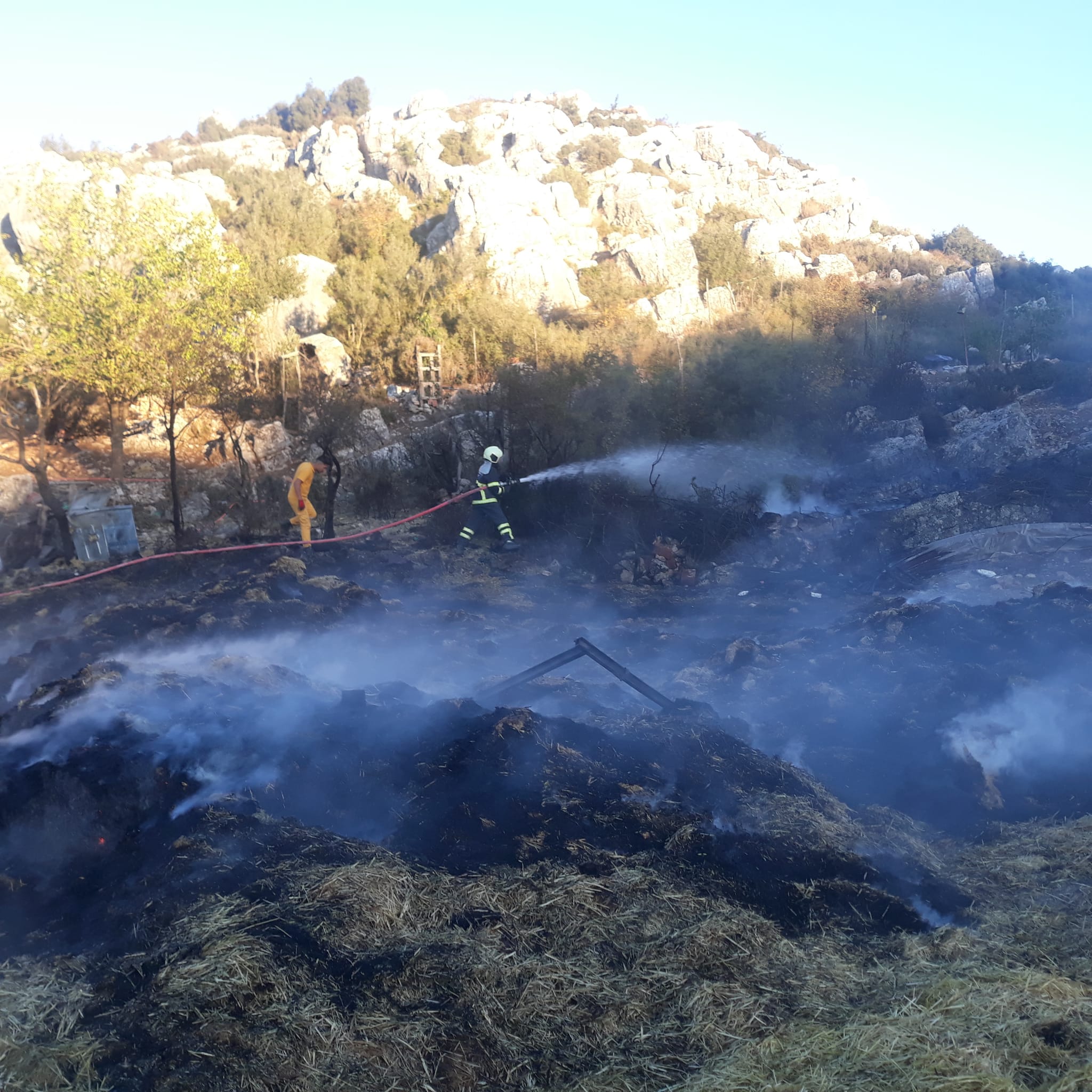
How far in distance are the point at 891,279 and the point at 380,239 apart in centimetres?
2051

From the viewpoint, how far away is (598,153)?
42.4 m

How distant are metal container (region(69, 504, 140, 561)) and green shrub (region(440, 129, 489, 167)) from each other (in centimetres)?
3332

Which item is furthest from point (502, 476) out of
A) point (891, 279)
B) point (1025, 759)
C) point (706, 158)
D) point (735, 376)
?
point (706, 158)

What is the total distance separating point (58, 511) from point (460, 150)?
1387 inches

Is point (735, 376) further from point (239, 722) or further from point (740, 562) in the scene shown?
point (239, 722)

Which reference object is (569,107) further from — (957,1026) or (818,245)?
(957,1026)

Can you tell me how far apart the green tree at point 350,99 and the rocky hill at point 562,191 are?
609 centimetres

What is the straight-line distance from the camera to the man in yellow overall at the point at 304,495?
1175 cm

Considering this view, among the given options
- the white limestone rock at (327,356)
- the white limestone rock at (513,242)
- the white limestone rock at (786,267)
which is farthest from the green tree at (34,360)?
the white limestone rock at (786,267)

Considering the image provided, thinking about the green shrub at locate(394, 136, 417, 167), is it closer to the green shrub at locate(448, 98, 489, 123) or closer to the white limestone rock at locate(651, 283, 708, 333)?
the green shrub at locate(448, 98, 489, 123)

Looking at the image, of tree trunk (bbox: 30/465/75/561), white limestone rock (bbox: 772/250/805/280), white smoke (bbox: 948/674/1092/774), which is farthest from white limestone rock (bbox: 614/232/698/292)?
white smoke (bbox: 948/674/1092/774)

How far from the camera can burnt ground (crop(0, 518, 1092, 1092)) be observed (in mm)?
3500

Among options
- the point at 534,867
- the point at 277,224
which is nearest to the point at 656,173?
the point at 277,224

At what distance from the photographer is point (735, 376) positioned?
1730 cm
